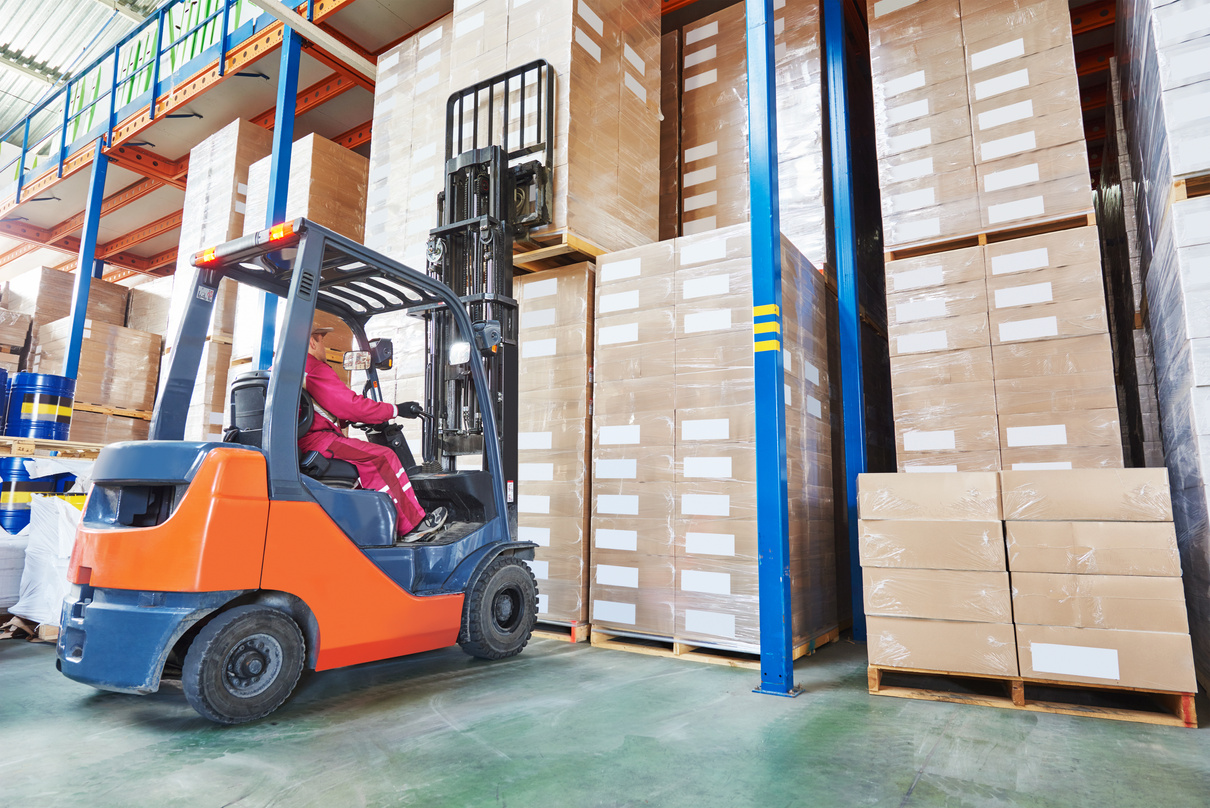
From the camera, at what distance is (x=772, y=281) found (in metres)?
3.34

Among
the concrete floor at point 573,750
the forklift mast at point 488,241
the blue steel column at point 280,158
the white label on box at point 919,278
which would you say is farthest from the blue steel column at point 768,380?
the blue steel column at point 280,158

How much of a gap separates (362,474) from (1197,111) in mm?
4051

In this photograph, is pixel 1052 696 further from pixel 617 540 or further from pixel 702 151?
pixel 702 151

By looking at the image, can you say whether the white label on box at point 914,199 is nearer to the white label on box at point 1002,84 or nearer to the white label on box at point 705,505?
the white label on box at point 1002,84

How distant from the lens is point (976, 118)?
4188mm

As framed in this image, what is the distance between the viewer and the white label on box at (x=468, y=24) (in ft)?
16.2

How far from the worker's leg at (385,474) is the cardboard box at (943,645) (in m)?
2.19

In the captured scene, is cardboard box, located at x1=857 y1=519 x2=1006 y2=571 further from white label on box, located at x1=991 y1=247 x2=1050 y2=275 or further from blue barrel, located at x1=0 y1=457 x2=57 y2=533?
blue barrel, located at x1=0 y1=457 x2=57 y2=533

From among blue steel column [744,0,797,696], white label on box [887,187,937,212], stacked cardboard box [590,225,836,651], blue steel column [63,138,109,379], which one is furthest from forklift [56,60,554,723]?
blue steel column [63,138,109,379]

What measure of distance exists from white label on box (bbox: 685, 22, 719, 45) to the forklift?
2326 millimetres

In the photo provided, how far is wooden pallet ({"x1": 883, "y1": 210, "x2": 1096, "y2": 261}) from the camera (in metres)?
3.87

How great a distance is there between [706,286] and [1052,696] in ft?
8.45

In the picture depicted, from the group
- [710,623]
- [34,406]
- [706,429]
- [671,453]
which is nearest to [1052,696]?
[710,623]

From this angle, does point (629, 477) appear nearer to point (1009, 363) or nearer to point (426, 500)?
point (426, 500)
